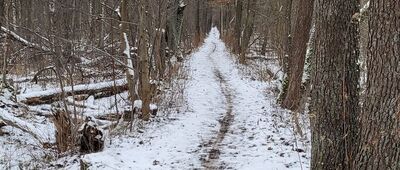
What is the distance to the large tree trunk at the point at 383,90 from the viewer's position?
10.6ft

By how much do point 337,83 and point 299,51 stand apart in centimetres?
512

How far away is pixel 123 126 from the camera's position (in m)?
7.88

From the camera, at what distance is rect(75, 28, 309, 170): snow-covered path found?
6055mm

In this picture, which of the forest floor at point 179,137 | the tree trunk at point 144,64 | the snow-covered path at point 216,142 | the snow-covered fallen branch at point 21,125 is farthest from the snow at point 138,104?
the snow-covered fallen branch at point 21,125

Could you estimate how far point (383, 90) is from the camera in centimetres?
333

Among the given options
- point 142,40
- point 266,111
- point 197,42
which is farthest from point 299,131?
point 197,42

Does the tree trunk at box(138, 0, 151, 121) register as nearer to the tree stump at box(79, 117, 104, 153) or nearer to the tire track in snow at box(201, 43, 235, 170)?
the tire track in snow at box(201, 43, 235, 170)

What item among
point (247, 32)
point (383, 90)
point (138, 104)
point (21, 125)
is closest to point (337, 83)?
point (383, 90)

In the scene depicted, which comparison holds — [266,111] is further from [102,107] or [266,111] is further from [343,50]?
[343,50]

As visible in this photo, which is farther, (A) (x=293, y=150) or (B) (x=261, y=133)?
(B) (x=261, y=133)

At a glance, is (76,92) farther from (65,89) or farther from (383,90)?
(383,90)

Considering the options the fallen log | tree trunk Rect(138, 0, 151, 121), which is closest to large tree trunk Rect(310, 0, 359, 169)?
tree trunk Rect(138, 0, 151, 121)

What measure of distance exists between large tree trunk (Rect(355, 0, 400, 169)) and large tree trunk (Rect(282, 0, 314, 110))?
235 inches

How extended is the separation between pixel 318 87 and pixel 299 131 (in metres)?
2.63
